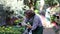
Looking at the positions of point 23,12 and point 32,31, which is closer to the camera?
point 32,31

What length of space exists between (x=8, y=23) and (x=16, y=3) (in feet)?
1.93

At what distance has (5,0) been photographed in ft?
17.2

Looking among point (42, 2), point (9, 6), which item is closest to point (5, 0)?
point (9, 6)

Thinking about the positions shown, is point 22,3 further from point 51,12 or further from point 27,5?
point 51,12

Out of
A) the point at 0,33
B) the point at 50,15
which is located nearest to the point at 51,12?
the point at 50,15

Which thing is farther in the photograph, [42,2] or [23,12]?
[42,2]

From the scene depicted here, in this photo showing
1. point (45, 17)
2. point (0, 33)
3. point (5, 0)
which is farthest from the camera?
point (45, 17)

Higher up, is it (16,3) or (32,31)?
(16,3)

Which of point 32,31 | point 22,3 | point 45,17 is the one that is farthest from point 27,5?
point 32,31

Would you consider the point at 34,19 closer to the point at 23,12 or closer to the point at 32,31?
the point at 32,31

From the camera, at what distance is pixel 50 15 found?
5672mm

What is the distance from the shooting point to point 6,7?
Answer: 5.38 meters

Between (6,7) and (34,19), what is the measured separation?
118 cm

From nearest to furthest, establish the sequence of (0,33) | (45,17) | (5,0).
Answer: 1. (0,33)
2. (5,0)
3. (45,17)
